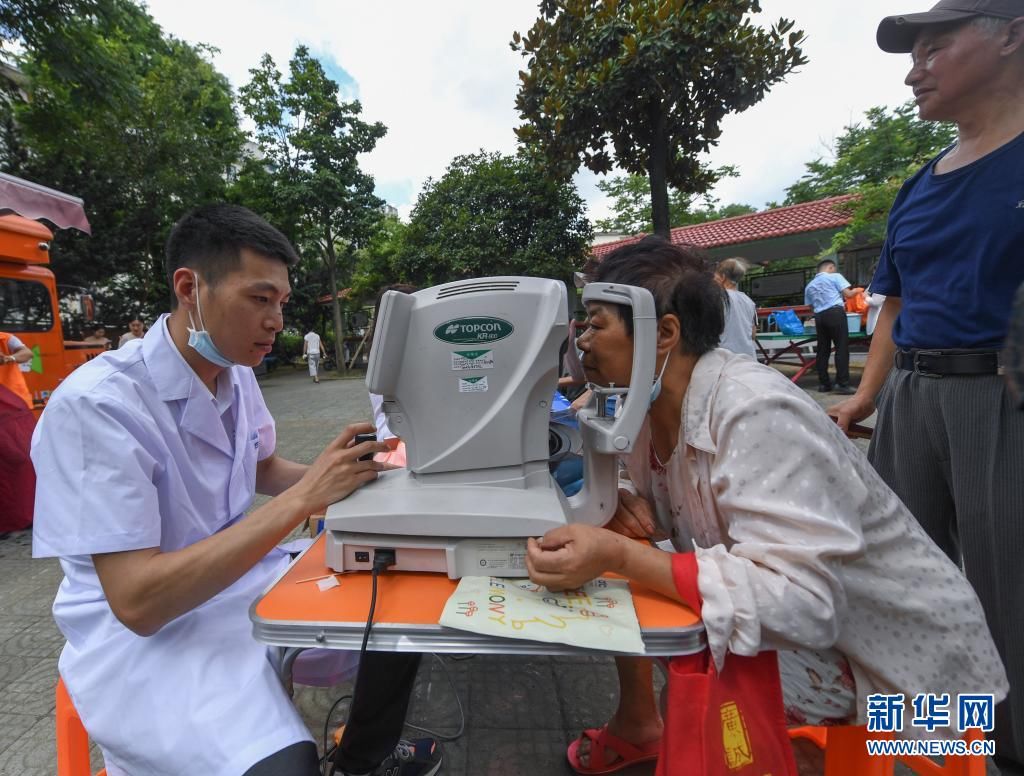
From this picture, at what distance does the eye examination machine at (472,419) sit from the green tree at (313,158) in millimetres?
16039

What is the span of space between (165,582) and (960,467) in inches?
76.5

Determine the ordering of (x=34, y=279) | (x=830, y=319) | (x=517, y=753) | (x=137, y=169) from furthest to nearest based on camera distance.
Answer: (x=137, y=169), (x=830, y=319), (x=34, y=279), (x=517, y=753)

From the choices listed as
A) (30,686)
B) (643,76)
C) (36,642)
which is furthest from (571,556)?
(643,76)

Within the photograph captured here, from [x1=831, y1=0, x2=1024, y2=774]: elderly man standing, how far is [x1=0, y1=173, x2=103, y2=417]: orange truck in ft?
17.3

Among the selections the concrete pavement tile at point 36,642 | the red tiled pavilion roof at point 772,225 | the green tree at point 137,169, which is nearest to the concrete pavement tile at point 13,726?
the concrete pavement tile at point 36,642

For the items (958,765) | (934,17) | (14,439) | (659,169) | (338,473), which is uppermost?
(659,169)

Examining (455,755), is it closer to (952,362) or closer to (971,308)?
(952,362)

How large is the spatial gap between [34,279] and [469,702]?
566cm

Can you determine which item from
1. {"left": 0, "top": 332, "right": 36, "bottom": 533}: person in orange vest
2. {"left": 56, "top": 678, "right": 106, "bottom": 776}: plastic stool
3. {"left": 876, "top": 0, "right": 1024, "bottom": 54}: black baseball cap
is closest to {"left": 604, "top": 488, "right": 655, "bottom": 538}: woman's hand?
{"left": 56, "top": 678, "right": 106, "bottom": 776}: plastic stool

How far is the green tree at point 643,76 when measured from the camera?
5.34 metres

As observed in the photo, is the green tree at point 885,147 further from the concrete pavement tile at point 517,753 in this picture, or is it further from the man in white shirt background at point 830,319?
the concrete pavement tile at point 517,753

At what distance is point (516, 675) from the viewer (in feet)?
7.20

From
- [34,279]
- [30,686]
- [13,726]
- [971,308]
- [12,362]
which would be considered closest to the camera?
[971,308]

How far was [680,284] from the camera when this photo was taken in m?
1.21
